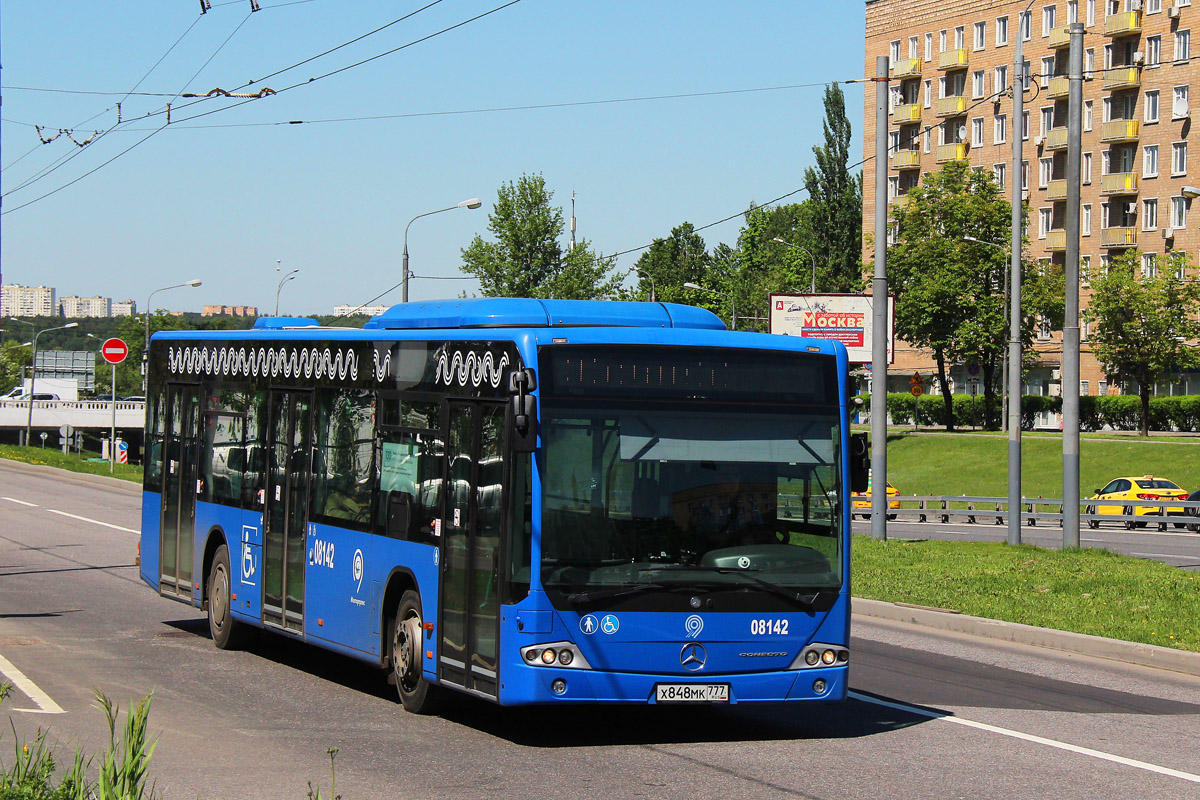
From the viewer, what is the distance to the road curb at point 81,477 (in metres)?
42.4

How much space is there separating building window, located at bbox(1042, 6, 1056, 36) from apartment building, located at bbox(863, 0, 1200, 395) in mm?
74

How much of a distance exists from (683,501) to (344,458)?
3.54m

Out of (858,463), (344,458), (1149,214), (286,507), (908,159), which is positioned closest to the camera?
(858,463)

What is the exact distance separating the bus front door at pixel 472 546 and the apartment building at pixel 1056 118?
66.1 metres

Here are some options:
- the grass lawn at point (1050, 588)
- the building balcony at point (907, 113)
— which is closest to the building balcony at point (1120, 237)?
the building balcony at point (907, 113)

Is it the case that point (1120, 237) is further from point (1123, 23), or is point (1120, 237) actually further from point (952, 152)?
point (952, 152)

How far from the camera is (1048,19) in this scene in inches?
3290

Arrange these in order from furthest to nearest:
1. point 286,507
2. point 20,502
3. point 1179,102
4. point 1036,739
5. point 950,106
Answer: point 950,106, point 1179,102, point 20,502, point 286,507, point 1036,739

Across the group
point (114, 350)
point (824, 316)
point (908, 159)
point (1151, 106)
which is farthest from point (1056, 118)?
point (114, 350)

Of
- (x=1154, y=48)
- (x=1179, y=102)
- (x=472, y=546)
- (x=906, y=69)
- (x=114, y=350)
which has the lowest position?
(x=472, y=546)

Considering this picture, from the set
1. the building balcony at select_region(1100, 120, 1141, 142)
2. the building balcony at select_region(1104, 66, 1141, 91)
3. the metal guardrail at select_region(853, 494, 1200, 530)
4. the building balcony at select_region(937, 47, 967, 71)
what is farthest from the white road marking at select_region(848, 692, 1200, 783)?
the building balcony at select_region(937, 47, 967, 71)

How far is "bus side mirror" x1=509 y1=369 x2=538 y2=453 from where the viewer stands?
29.3ft

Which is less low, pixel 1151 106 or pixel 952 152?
pixel 1151 106

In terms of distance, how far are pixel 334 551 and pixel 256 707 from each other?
1.57 m
